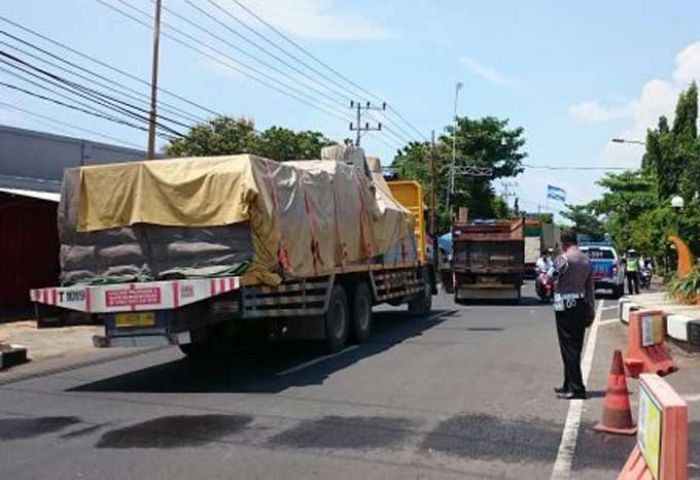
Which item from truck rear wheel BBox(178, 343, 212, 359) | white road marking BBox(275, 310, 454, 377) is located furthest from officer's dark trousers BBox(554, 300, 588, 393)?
truck rear wheel BBox(178, 343, 212, 359)

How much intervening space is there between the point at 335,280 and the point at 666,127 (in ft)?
138

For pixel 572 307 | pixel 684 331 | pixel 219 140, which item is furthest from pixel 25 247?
pixel 219 140

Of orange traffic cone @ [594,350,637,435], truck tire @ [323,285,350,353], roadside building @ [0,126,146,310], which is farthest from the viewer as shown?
roadside building @ [0,126,146,310]

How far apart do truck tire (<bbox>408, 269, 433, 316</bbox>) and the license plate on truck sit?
1045cm

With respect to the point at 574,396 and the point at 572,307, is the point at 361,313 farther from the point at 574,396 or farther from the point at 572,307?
the point at 574,396

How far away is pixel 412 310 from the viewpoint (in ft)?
69.4

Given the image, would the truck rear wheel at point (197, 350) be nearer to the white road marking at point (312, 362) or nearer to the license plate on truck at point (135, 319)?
the white road marking at point (312, 362)

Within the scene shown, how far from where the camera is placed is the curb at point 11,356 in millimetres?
13164

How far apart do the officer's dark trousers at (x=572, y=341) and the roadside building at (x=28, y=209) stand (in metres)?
12.9

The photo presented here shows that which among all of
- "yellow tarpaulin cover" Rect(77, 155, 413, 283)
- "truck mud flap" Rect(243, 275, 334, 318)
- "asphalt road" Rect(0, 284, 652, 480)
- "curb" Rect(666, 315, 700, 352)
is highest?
"yellow tarpaulin cover" Rect(77, 155, 413, 283)

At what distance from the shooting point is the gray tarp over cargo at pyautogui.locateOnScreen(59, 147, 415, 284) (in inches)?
439

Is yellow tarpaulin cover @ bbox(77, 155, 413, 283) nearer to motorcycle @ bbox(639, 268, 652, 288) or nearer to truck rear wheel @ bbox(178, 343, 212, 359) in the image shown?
truck rear wheel @ bbox(178, 343, 212, 359)

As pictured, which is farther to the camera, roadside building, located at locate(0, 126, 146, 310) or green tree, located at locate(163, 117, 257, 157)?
green tree, located at locate(163, 117, 257, 157)

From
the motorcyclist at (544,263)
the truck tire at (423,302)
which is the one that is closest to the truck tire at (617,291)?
the motorcyclist at (544,263)
